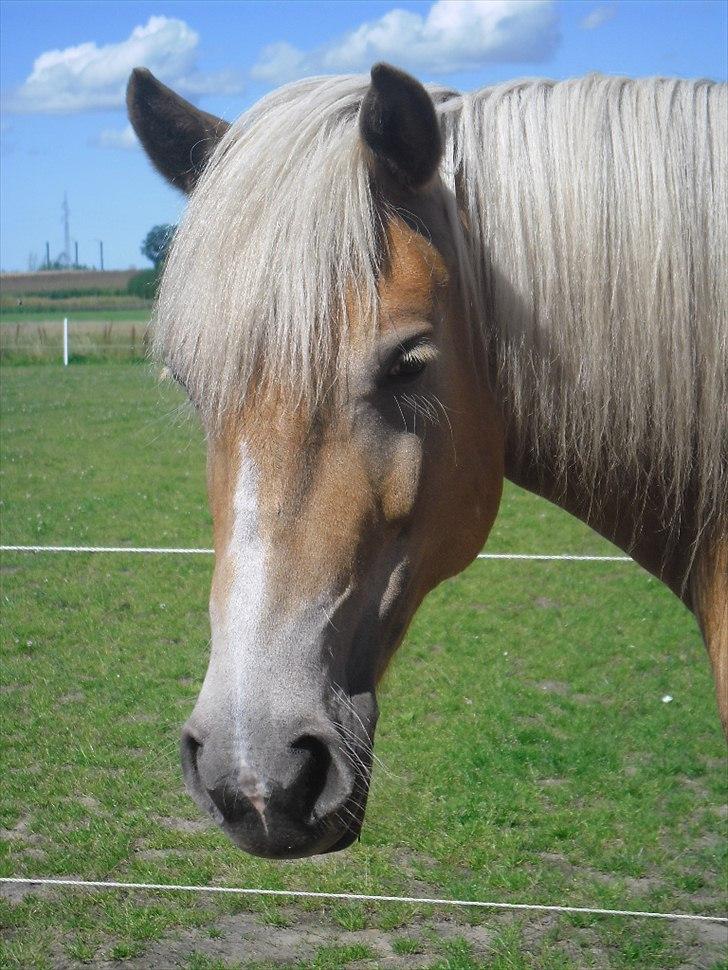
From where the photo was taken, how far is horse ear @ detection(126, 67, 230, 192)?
2279 mm

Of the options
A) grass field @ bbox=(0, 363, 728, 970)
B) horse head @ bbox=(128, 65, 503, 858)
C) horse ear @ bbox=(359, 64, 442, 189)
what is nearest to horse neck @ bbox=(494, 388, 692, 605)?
horse head @ bbox=(128, 65, 503, 858)

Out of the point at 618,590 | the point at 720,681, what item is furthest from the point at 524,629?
the point at 720,681

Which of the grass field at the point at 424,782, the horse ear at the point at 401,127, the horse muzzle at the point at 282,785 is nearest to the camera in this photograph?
the horse muzzle at the point at 282,785

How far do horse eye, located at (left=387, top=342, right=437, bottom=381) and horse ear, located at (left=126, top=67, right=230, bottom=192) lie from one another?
852 millimetres

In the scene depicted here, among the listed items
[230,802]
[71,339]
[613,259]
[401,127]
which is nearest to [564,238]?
[613,259]

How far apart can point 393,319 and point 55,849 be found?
11.7 feet

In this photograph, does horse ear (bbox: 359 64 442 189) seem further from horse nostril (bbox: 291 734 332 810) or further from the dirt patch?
the dirt patch

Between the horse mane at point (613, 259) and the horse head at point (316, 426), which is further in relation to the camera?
the horse mane at point (613, 259)

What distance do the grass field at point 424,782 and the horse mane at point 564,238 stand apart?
1.88 feet

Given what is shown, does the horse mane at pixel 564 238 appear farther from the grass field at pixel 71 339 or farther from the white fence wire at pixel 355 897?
the grass field at pixel 71 339

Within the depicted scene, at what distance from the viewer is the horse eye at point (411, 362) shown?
6.07 feet

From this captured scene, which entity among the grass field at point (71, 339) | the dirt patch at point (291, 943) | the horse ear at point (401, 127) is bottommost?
the grass field at point (71, 339)

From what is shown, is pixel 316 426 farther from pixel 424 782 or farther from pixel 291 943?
pixel 424 782

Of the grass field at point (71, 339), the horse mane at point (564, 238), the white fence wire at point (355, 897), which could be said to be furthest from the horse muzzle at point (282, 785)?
the grass field at point (71, 339)
